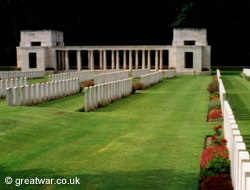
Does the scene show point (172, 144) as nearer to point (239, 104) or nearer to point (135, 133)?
point (135, 133)

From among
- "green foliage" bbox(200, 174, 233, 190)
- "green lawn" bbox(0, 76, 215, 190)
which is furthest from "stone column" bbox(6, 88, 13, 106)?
"green foliage" bbox(200, 174, 233, 190)

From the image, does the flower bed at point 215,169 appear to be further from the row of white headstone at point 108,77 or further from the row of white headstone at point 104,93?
the row of white headstone at point 108,77

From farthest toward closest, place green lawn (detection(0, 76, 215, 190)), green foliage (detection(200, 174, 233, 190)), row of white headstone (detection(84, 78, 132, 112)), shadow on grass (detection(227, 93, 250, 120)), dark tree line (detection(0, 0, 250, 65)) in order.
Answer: dark tree line (detection(0, 0, 250, 65))
row of white headstone (detection(84, 78, 132, 112))
shadow on grass (detection(227, 93, 250, 120))
green lawn (detection(0, 76, 215, 190))
green foliage (detection(200, 174, 233, 190))

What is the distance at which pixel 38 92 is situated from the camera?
71.8 feet

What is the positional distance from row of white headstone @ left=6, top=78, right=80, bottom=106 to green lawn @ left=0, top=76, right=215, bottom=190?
2.13 m

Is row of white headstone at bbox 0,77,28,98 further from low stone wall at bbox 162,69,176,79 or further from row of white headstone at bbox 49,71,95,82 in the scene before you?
low stone wall at bbox 162,69,176,79

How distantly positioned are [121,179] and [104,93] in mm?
13233

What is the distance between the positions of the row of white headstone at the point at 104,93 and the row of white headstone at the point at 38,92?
3.10 metres

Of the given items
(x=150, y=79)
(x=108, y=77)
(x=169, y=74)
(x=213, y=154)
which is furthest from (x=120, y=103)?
(x=169, y=74)

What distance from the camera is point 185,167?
10.0 m

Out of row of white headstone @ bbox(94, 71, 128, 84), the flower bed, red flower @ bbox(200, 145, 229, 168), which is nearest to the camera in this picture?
the flower bed

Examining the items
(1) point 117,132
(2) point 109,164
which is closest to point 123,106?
(1) point 117,132

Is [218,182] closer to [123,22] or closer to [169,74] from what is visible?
[169,74]

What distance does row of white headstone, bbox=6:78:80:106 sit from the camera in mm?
19641
